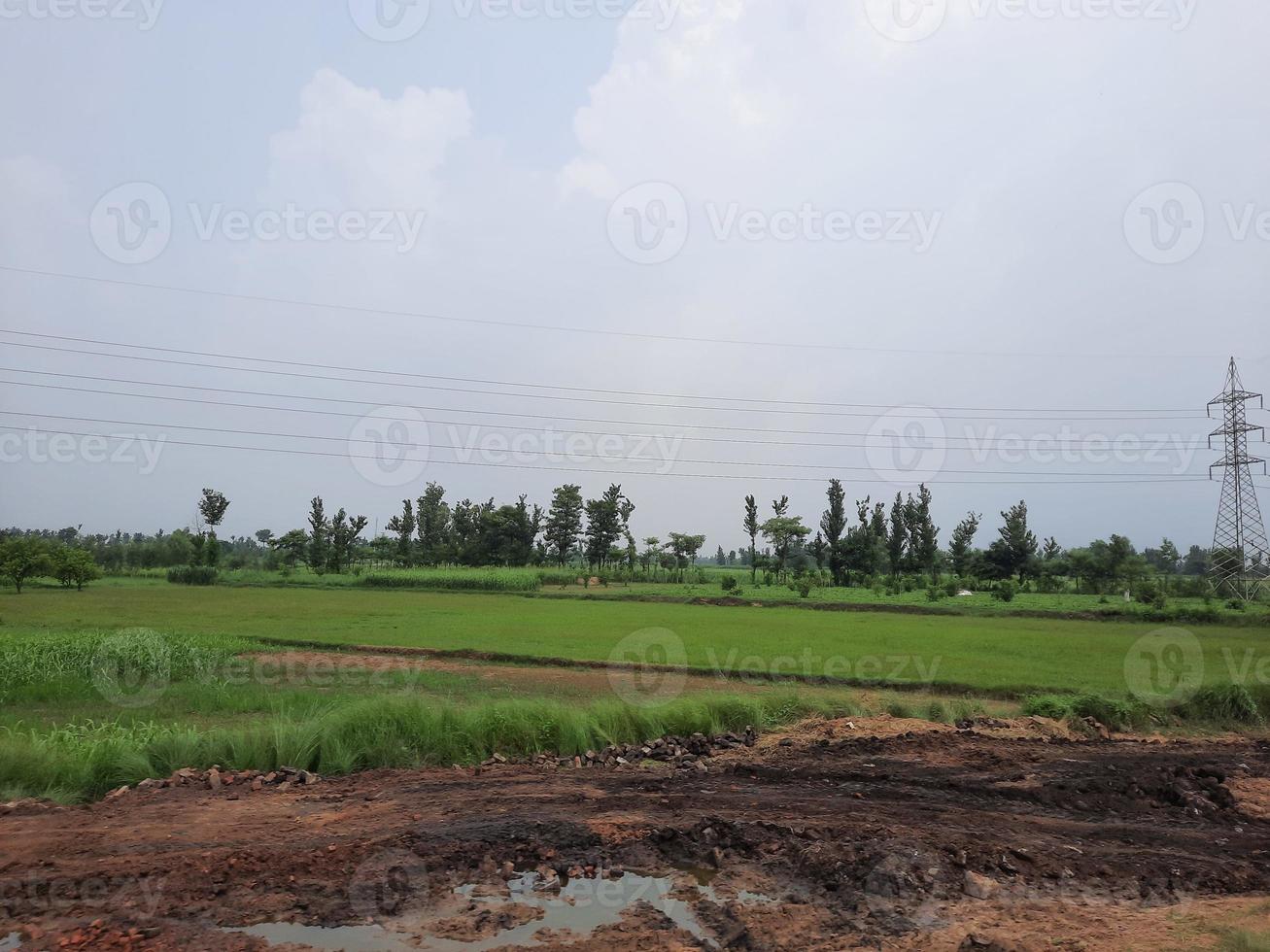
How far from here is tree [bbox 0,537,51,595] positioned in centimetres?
3656

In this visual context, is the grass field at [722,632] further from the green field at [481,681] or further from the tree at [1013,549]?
the tree at [1013,549]

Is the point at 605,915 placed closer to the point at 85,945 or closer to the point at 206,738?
the point at 85,945

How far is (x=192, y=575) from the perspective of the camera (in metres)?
51.6

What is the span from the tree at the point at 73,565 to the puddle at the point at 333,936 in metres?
43.0

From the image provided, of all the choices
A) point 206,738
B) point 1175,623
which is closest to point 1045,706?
point 206,738

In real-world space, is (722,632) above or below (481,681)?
above

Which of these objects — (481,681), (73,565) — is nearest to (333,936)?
(481,681)

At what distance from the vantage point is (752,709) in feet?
40.4

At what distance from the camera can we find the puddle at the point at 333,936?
5.47 meters

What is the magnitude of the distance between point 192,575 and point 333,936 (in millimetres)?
53592

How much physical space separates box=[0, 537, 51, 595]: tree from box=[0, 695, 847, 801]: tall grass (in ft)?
108

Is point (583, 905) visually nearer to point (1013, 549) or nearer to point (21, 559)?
point (21, 559)

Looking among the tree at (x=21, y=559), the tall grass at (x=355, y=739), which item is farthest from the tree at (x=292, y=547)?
the tall grass at (x=355, y=739)

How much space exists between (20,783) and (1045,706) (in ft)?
50.0
